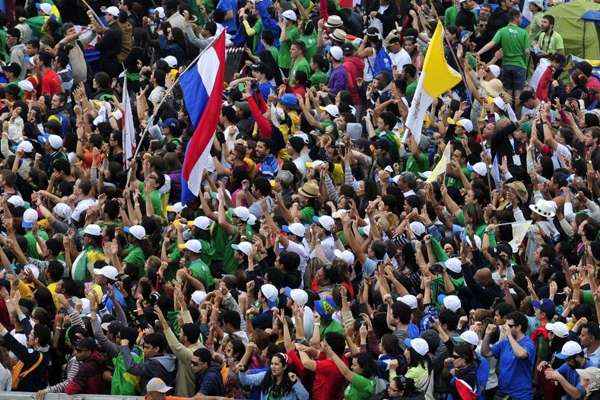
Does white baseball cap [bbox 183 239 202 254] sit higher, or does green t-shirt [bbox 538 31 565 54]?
white baseball cap [bbox 183 239 202 254]

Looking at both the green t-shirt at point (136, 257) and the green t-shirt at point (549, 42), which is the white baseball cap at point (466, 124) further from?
the green t-shirt at point (136, 257)

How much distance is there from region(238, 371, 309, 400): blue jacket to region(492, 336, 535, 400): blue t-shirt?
73.8 inches

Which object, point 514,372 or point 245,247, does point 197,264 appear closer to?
point 245,247

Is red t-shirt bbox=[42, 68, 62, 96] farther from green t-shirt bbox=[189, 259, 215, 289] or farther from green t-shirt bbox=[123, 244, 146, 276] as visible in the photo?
green t-shirt bbox=[189, 259, 215, 289]

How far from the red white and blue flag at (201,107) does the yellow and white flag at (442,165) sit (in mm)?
2498

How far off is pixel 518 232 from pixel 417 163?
7.62 ft

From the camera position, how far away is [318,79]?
3006 cm

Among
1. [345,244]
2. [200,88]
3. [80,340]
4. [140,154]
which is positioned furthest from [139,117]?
[80,340]

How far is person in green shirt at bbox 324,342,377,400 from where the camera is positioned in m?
21.3

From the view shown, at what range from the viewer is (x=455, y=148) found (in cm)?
2755

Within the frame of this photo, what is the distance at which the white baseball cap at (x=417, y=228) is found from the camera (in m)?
25.0

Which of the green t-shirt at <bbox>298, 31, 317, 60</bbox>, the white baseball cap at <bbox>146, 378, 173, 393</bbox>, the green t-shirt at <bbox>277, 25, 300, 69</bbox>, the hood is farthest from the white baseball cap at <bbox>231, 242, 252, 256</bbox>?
the green t-shirt at <bbox>277, 25, 300, 69</bbox>

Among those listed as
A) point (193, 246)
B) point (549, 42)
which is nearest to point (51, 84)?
point (193, 246)

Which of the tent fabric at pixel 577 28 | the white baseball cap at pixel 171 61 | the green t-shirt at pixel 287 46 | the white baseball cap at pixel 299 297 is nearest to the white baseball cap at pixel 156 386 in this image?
the white baseball cap at pixel 299 297
